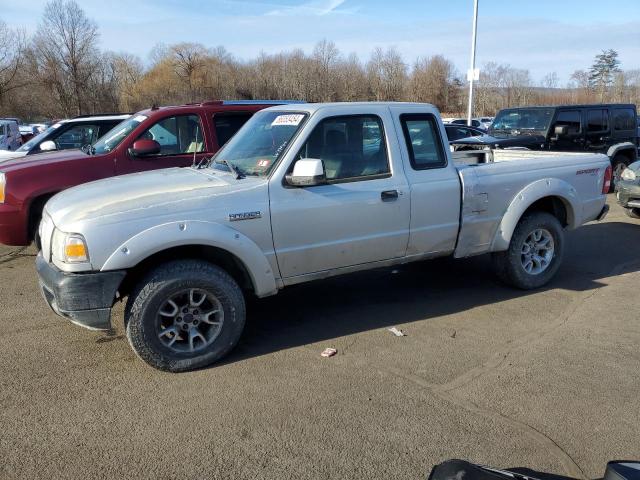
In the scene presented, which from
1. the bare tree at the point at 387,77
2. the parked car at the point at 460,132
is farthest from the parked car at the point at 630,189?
the bare tree at the point at 387,77

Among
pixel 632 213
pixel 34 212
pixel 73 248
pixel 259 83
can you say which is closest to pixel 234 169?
pixel 73 248

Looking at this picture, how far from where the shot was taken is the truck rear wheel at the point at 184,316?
3.84m

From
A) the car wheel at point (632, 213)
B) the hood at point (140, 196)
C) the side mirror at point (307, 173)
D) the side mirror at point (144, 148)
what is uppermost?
the side mirror at point (144, 148)

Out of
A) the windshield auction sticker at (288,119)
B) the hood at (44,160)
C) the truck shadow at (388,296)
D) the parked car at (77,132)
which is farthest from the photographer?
the parked car at (77,132)

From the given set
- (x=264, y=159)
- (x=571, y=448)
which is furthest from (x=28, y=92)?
(x=571, y=448)

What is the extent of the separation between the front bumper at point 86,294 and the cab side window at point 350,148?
5.68 ft

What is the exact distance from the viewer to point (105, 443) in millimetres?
3154

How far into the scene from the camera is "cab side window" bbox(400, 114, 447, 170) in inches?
192

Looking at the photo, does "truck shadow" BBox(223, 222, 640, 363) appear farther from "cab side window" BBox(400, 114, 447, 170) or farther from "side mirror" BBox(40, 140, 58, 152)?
"side mirror" BBox(40, 140, 58, 152)

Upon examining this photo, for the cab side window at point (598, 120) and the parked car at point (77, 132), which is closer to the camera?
the parked car at point (77, 132)

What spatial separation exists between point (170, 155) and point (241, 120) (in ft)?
3.61

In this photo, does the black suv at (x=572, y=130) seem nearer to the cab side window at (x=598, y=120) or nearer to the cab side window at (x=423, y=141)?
the cab side window at (x=598, y=120)

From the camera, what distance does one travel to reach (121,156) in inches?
261

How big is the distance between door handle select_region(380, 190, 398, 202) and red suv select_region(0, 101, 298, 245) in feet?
7.99
